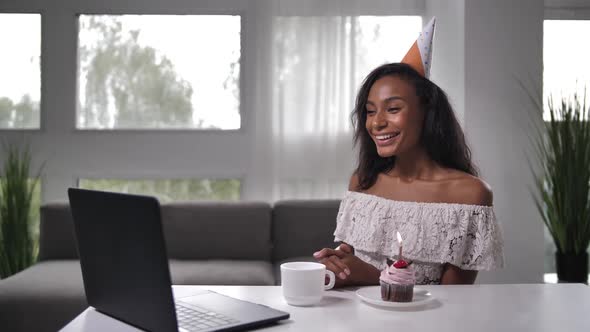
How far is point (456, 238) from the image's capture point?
1.50m

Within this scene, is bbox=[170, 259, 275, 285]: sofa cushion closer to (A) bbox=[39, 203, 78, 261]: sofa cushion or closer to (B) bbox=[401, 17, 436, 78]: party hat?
(A) bbox=[39, 203, 78, 261]: sofa cushion

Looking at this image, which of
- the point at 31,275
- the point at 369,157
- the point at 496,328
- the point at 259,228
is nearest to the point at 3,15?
the point at 31,275

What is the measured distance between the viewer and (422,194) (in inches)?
62.4

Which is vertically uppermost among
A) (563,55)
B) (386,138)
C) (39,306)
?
(563,55)

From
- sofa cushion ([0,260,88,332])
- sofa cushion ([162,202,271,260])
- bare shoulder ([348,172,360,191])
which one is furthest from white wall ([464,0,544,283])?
sofa cushion ([0,260,88,332])

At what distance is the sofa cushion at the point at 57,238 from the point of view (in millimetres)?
3264

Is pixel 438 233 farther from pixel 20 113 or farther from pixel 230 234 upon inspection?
pixel 20 113

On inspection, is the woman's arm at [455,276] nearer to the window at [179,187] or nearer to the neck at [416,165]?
the neck at [416,165]

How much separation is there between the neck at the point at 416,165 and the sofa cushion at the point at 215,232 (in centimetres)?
Result: 178

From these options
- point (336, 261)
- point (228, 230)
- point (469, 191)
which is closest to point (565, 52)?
point (228, 230)

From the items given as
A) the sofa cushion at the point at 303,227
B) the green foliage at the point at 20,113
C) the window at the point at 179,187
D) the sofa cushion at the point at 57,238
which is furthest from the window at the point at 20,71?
the sofa cushion at the point at 303,227

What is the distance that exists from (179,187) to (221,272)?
107cm

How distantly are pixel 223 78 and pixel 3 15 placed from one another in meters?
1.49

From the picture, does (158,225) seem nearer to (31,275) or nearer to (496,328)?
(496,328)
